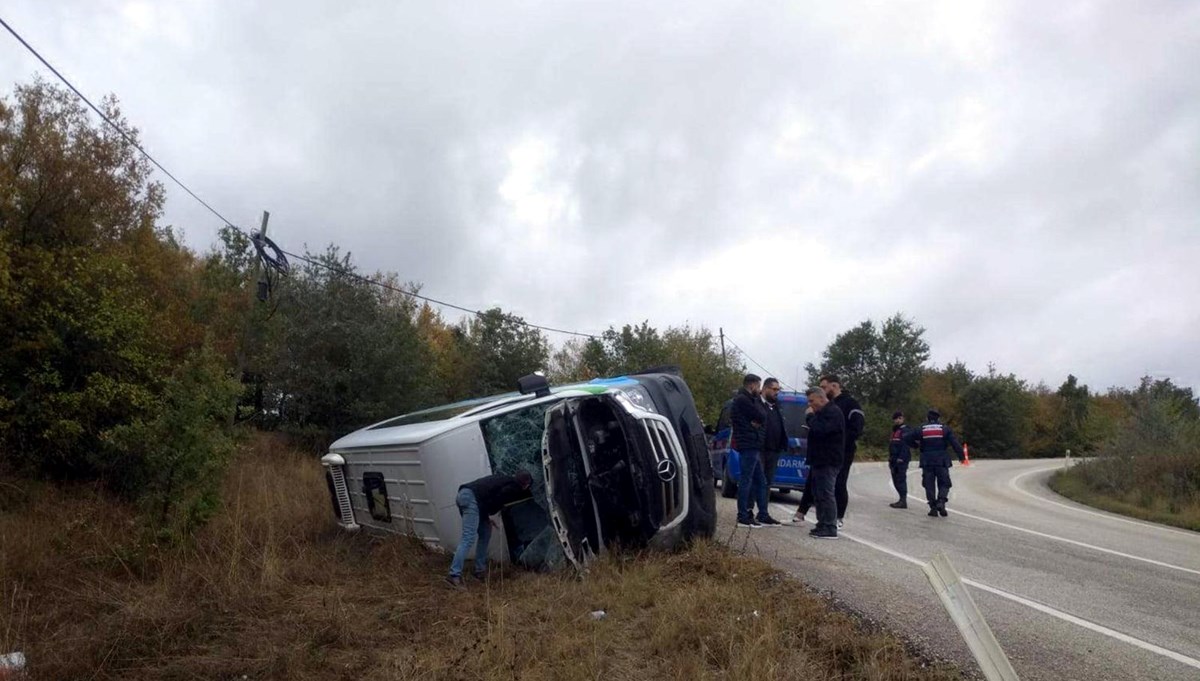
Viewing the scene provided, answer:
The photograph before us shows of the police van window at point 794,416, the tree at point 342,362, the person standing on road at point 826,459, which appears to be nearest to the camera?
the person standing on road at point 826,459

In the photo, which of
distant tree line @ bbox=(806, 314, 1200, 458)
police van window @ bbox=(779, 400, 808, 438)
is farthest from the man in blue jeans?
distant tree line @ bbox=(806, 314, 1200, 458)

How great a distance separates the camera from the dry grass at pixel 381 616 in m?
4.36

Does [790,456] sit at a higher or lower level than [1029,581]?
higher

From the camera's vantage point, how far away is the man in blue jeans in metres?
6.30

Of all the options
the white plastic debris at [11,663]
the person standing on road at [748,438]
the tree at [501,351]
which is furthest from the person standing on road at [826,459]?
the tree at [501,351]

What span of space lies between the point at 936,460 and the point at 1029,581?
16.3 feet

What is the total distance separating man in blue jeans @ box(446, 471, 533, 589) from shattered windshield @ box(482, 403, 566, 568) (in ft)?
1.06

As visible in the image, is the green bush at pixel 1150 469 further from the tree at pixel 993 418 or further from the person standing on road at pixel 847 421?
the tree at pixel 993 418

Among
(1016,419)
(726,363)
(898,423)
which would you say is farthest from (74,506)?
(1016,419)

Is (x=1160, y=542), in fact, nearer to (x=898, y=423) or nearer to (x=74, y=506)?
(x=898, y=423)

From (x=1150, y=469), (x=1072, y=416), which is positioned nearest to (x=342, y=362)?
(x=1150, y=469)

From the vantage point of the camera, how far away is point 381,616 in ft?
18.2

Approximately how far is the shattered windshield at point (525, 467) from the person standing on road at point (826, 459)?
10.8ft

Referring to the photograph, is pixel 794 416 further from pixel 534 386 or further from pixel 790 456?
pixel 534 386
